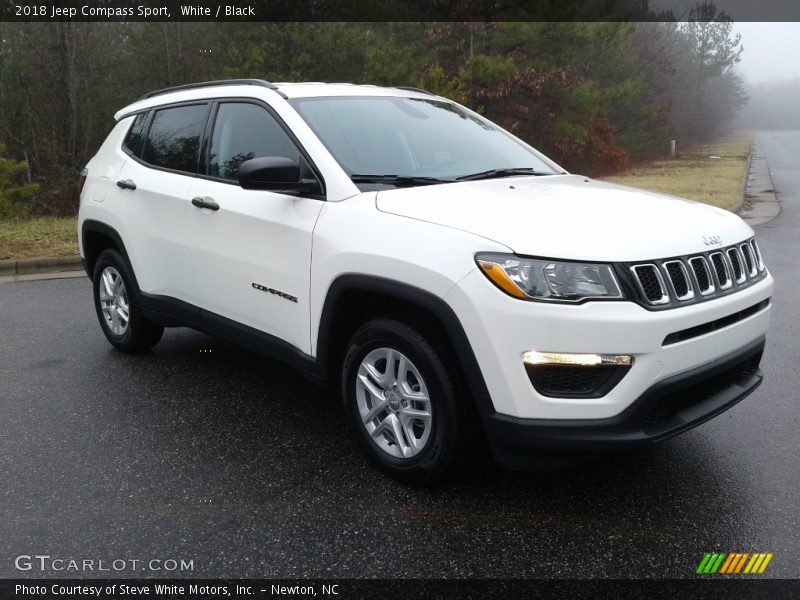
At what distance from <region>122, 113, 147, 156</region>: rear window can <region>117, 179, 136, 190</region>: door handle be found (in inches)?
9.3

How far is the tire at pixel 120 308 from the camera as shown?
5422 millimetres

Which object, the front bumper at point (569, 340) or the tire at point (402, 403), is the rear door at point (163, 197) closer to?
the tire at point (402, 403)

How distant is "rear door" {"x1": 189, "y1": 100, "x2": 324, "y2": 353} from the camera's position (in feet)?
12.6

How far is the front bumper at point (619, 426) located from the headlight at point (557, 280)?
1.46 ft

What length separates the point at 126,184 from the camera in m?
5.18

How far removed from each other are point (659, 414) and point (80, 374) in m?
3.97

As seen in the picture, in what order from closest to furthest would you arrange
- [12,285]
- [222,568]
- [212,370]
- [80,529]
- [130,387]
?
[222,568], [80,529], [130,387], [212,370], [12,285]

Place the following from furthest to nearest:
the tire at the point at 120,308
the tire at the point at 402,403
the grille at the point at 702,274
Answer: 1. the tire at the point at 120,308
2. the tire at the point at 402,403
3. the grille at the point at 702,274

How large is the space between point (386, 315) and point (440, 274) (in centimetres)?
51

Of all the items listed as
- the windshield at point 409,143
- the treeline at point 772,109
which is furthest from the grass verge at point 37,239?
the treeline at point 772,109

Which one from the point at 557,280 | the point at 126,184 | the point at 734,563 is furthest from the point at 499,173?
the point at 126,184

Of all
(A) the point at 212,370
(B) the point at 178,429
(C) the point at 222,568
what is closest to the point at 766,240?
(A) the point at 212,370

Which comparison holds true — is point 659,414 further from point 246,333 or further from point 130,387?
point 130,387

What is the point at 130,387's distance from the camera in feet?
16.6
